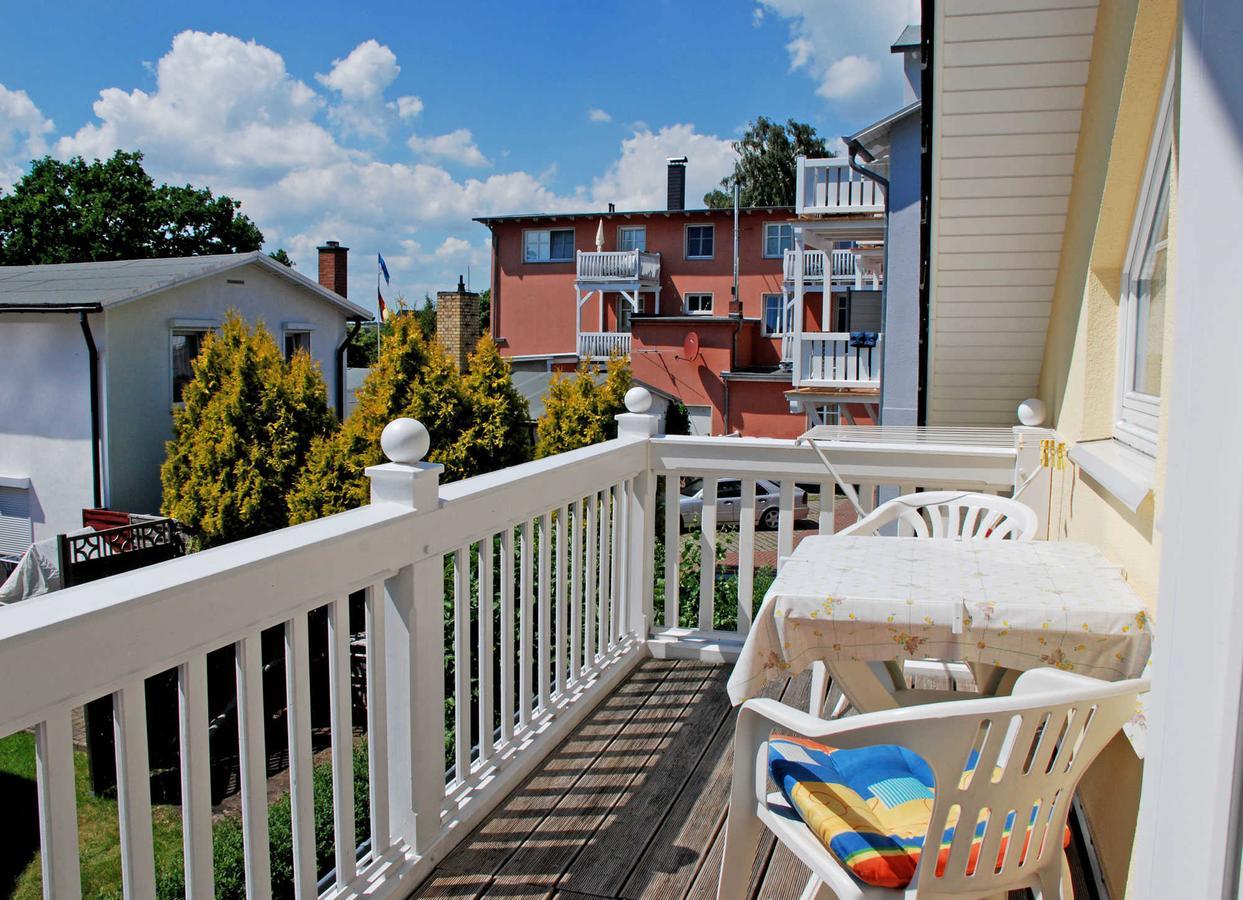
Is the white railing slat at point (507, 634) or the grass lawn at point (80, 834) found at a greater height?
the white railing slat at point (507, 634)

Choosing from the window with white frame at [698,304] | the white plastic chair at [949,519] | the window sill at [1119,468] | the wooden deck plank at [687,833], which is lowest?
the wooden deck plank at [687,833]

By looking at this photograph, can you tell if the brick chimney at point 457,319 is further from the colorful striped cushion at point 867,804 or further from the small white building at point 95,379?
the colorful striped cushion at point 867,804

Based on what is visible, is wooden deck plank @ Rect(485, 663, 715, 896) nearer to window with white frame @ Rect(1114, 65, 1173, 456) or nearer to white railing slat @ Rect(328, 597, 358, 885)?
white railing slat @ Rect(328, 597, 358, 885)

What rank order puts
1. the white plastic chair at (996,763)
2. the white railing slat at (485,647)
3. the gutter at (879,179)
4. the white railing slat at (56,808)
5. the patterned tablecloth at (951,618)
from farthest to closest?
1. the gutter at (879,179)
2. the white railing slat at (485,647)
3. the patterned tablecloth at (951,618)
4. the white plastic chair at (996,763)
5. the white railing slat at (56,808)

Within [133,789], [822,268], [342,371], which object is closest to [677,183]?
[822,268]

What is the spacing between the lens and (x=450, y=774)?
262 cm

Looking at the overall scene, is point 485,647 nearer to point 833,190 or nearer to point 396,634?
point 396,634

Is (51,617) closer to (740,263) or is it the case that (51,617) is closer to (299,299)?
(299,299)

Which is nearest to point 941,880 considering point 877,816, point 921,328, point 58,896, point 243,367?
point 877,816

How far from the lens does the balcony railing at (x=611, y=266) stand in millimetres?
25719

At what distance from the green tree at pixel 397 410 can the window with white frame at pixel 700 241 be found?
56.5 feet

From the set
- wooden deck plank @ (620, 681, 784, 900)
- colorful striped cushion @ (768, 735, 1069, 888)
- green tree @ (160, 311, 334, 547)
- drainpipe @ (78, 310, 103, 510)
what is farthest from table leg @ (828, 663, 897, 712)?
drainpipe @ (78, 310, 103, 510)

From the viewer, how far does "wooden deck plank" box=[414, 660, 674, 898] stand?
232 centimetres

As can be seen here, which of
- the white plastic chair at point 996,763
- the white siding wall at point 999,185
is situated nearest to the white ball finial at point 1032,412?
the white siding wall at point 999,185
